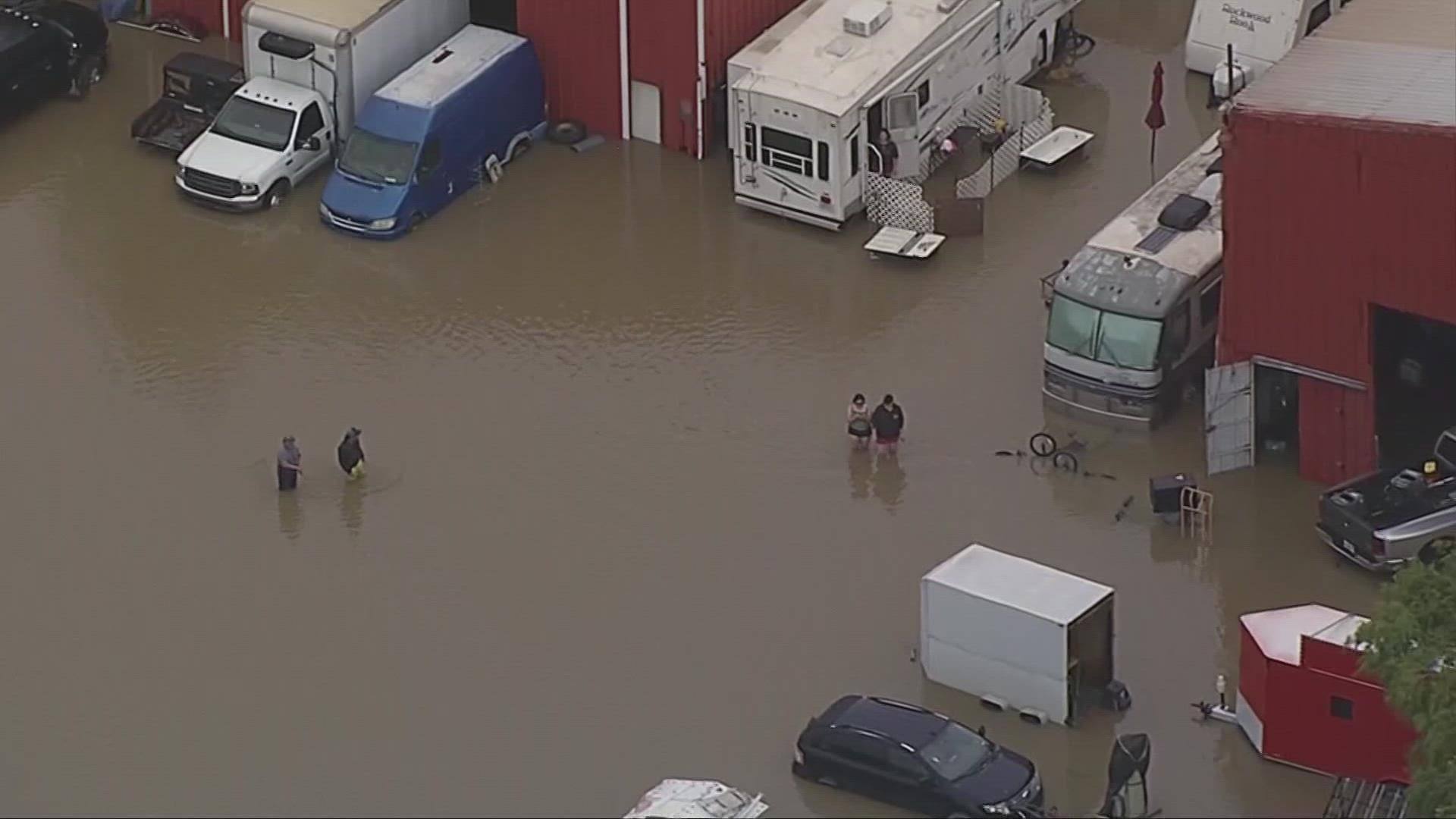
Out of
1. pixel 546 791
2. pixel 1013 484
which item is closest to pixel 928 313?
pixel 1013 484

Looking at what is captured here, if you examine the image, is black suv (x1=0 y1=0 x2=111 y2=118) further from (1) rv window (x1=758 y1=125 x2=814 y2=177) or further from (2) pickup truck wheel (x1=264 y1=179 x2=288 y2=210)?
(1) rv window (x1=758 y1=125 x2=814 y2=177)

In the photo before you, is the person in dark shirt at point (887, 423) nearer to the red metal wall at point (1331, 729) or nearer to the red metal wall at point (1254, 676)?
the red metal wall at point (1254, 676)

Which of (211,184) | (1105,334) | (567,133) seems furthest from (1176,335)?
(211,184)

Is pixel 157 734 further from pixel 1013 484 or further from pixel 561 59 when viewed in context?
pixel 561 59

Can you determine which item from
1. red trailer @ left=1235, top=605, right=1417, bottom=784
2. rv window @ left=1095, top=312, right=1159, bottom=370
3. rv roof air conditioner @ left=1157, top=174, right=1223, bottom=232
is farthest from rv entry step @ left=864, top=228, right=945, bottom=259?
red trailer @ left=1235, top=605, right=1417, bottom=784

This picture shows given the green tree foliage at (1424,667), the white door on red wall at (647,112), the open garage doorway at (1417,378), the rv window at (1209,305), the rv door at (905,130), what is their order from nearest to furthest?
the green tree foliage at (1424,667) → the open garage doorway at (1417,378) → the rv window at (1209,305) → the rv door at (905,130) → the white door on red wall at (647,112)


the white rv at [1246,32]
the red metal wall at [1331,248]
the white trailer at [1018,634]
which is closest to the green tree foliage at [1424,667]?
the white trailer at [1018,634]
